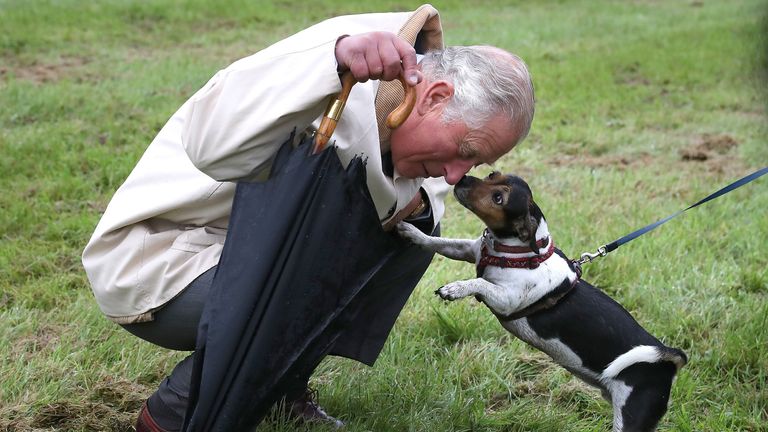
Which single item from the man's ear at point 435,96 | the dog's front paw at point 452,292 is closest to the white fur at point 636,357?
the dog's front paw at point 452,292

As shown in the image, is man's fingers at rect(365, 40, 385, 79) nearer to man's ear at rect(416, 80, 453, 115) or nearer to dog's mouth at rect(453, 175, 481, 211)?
man's ear at rect(416, 80, 453, 115)

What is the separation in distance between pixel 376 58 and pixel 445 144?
417 millimetres

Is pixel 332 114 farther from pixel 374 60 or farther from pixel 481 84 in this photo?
pixel 481 84

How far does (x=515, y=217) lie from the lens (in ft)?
8.61

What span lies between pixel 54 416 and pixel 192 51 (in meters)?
7.35

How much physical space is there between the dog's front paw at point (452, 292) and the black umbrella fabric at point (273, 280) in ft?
1.77

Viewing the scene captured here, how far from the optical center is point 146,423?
252cm

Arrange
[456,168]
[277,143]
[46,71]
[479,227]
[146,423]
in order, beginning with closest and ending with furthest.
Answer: [277,143], [456,168], [146,423], [479,227], [46,71]

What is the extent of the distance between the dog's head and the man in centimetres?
17

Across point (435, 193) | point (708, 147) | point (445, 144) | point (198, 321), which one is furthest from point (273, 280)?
point (708, 147)

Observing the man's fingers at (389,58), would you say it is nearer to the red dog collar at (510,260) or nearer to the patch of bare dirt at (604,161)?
the red dog collar at (510,260)

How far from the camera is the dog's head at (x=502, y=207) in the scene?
8.60ft

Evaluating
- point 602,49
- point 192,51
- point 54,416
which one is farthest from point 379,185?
point 602,49

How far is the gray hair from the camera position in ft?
7.37
